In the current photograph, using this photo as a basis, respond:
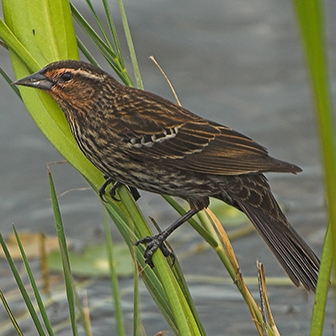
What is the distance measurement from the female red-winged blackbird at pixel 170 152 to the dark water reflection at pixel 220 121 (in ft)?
4.40

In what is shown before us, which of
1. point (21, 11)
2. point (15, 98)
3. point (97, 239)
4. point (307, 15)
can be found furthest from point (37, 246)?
point (307, 15)

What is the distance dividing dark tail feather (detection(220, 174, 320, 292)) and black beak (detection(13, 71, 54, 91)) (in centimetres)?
89

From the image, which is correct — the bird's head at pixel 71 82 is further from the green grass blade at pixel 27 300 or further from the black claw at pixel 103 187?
the green grass blade at pixel 27 300

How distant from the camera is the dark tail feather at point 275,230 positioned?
2.67 metres

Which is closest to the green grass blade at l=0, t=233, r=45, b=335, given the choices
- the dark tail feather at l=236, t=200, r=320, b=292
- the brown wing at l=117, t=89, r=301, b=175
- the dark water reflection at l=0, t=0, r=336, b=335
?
the dark tail feather at l=236, t=200, r=320, b=292

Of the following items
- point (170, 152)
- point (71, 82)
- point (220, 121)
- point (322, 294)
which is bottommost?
point (220, 121)

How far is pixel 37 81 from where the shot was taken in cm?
243

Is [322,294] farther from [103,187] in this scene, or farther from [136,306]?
[103,187]

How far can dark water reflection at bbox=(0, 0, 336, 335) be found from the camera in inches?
175

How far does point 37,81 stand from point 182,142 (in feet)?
2.67

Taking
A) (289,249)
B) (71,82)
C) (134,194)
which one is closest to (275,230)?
(289,249)

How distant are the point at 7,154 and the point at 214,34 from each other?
238 centimetres

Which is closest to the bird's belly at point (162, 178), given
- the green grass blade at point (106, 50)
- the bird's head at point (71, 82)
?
the bird's head at point (71, 82)

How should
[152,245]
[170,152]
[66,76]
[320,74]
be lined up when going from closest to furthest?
[320,74]
[152,245]
[66,76]
[170,152]
